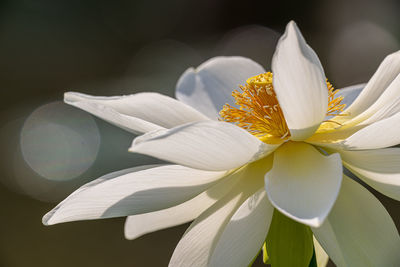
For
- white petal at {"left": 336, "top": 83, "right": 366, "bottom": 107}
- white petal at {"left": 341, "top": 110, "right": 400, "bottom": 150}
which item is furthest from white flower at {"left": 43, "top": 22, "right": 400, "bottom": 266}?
white petal at {"left": 336, "top": 83, "right": 366, "bottom": 107}

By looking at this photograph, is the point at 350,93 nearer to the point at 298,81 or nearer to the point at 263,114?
the point at 263,114

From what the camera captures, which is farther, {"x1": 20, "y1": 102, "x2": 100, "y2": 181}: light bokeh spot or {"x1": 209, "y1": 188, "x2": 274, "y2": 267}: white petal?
{"x1": 20, "y1": 102, "x2": 100, "y2": 181}: light bokeh spot

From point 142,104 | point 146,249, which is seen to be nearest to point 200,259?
point 142,104

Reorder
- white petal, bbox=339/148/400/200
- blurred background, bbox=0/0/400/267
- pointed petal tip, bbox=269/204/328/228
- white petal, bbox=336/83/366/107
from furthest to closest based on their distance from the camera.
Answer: blurred background, bbox=0/0/400/267 < white petal, bbox=336/83/366/107 < white petal, bbox=339/148/400/200 < pointed petal tip, bbox=269/204/328/228

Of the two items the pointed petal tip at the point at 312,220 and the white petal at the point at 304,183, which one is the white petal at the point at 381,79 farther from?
the pointed petal tip at the point at 312,220

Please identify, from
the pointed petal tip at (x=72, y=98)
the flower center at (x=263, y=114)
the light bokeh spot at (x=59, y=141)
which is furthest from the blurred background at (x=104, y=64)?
the pointed petal tip at (x=72, y=98)

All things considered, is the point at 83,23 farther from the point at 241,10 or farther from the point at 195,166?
the point at 195,166

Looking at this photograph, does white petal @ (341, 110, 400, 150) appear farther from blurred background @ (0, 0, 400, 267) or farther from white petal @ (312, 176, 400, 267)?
blurred background @ (0, 0, 400, 267)

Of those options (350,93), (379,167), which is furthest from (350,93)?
(379,167)
